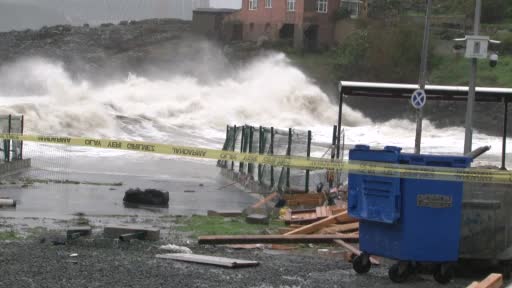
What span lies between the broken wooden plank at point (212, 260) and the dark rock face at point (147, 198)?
26.3 feet

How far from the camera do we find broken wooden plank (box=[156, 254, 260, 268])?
11.9 m

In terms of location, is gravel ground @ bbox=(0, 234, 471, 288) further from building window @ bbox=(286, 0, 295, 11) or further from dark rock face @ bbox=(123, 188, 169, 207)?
building window @ bbox=(286, 0, 295, 11)

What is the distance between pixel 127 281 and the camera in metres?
10.6

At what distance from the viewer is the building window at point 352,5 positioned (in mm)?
113844

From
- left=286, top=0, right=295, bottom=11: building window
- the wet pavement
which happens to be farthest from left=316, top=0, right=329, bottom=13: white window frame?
the wet pavement

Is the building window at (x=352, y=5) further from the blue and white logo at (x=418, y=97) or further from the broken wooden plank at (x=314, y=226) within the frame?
the broken wooden plank at (x=314, y=226)

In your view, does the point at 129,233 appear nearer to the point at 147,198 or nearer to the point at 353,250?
the point at 353,250

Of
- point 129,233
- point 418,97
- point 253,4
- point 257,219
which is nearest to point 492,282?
point 129,233

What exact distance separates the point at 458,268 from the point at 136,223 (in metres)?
6.36

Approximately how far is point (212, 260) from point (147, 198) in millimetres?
8609

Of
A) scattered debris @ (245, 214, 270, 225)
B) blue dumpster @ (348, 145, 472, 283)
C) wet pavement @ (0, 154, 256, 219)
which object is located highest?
blue dumpster @ (348, 145, 472, 283)

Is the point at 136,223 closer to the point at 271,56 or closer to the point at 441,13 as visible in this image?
the point at 271,56

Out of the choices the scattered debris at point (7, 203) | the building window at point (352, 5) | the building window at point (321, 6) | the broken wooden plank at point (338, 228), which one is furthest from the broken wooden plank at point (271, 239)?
the building window at point (352, 5)

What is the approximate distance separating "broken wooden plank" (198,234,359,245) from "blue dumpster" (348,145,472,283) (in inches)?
87.4
